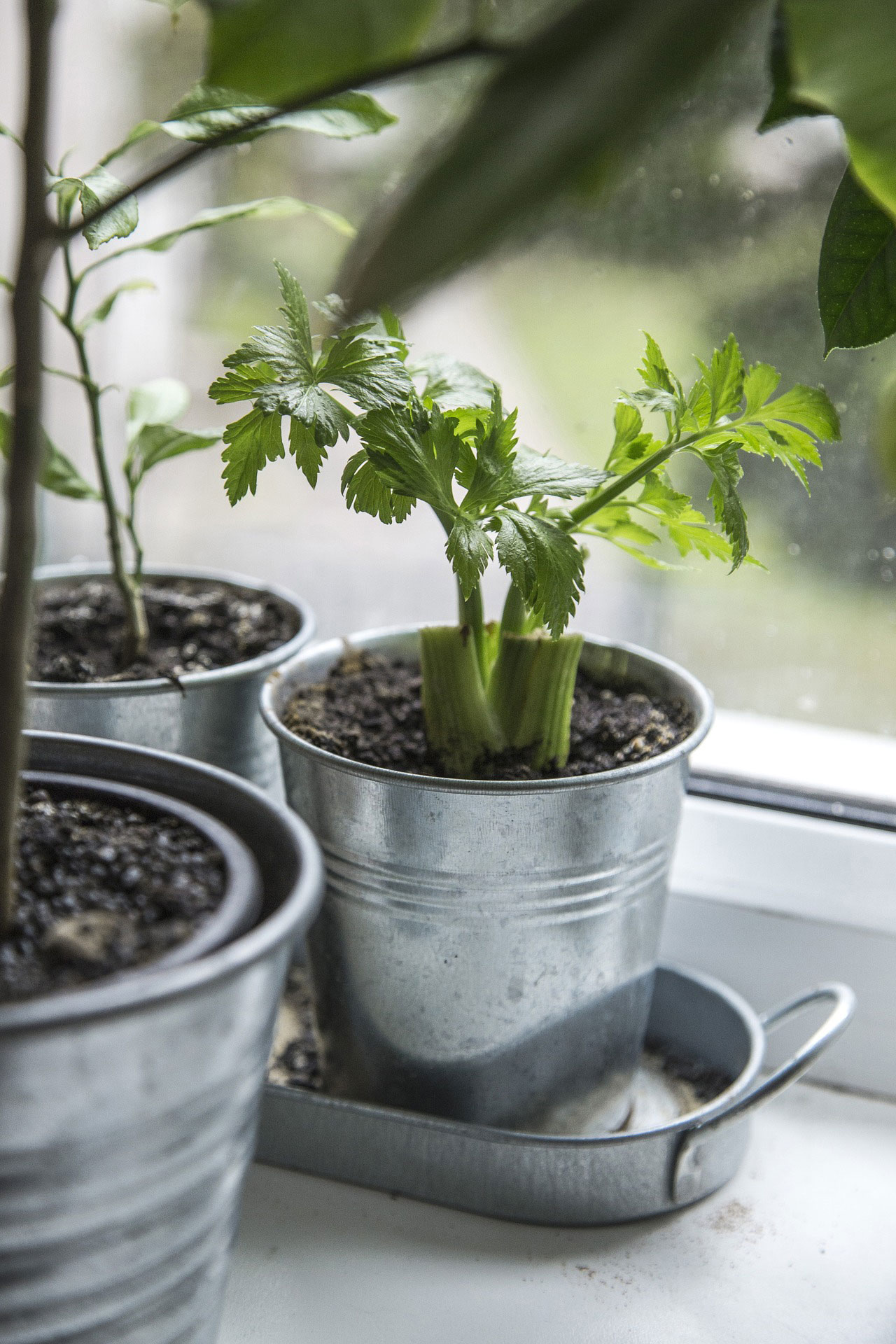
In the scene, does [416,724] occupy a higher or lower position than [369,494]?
lower

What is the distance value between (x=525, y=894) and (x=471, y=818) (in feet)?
0.19

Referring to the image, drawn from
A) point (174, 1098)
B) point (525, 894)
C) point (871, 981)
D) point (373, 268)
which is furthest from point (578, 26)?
point (871, 981)

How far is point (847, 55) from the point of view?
1.22ft

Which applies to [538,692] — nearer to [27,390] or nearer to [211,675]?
[211,675]

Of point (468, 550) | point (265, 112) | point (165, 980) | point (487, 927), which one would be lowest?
point (487, 927)

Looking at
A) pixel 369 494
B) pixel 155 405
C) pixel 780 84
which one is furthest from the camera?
pixel 155 405

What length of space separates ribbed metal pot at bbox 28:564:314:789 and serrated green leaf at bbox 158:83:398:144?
0.32 m

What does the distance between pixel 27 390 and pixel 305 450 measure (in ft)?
0.81

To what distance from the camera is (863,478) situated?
2.84 feet

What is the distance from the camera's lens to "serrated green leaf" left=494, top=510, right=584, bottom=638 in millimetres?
595

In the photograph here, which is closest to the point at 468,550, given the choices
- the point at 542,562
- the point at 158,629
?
the point at 542,562

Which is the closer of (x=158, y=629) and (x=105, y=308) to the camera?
(x=105, y=308)

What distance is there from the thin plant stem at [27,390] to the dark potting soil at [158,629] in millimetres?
355

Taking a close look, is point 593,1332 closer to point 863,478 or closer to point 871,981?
point 871,981
